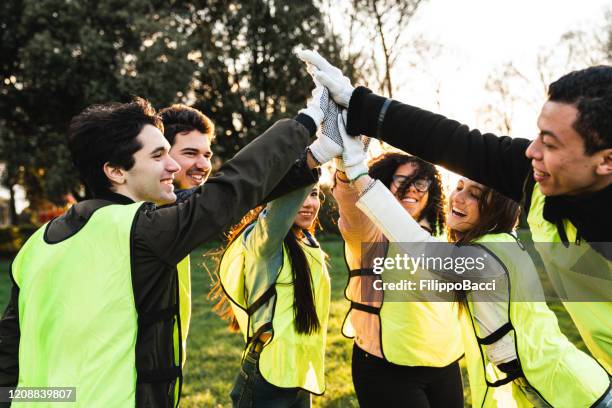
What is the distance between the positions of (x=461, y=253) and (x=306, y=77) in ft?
→ 63.6

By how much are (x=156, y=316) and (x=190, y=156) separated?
1.47 meters

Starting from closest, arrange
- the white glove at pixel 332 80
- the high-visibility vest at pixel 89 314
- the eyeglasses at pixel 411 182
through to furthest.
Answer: the high-visibility vest at pixel 89 314, the white glove at pixel 332 80, the eyeglasses at pixel 411 182

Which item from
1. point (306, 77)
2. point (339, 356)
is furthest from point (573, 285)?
point (306, 77)

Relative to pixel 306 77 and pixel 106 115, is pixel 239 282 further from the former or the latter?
pixel 306 77

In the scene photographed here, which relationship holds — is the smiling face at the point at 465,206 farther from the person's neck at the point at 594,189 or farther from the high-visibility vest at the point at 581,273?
the person's neck at the point at 594,189

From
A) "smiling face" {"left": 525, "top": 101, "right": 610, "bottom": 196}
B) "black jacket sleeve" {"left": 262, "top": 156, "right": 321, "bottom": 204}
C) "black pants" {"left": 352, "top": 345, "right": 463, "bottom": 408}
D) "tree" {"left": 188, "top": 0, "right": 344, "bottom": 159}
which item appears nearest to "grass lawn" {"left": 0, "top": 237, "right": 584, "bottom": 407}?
"black jacket sleeve" {"left": 262, "top": 156, "right": 321, "bottom": 204}

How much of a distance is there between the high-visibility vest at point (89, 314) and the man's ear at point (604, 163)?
1586 millimetres

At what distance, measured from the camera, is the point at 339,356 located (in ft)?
22.8

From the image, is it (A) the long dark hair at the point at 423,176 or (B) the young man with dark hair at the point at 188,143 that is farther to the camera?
(A) the long dark hair at the point at 423,176

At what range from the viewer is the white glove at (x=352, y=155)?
285 cm

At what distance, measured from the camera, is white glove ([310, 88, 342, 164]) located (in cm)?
280

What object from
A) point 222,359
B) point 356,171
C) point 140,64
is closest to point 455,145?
point 356,171

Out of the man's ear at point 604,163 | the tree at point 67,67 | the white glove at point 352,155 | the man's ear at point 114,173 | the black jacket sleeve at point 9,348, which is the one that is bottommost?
the black jacket sleeve at point 9,348
